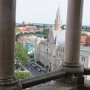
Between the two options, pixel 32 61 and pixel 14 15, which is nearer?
pixel 14 15

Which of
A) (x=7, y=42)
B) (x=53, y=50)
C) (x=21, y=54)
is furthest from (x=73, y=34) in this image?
(x=53, y=50)

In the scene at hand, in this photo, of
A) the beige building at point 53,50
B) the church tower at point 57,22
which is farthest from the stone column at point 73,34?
the church tower at point 57,22

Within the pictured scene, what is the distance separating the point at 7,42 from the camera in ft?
26.9

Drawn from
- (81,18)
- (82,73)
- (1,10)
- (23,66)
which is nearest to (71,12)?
(81,18)

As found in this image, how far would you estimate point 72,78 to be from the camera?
10375mm

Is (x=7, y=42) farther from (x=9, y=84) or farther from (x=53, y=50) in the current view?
(x=53, y=50)

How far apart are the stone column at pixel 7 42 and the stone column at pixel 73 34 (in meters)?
2.69

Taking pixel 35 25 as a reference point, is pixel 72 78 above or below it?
below

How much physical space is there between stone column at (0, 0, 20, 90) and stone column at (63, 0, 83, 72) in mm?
2687

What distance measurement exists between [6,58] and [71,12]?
3.15 meters

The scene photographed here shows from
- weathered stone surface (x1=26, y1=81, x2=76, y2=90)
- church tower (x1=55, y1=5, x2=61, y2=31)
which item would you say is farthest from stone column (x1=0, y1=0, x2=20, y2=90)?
church tower (x1=55, y1=5, x2=61, y2=31)

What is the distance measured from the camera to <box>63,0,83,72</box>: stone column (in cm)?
1027

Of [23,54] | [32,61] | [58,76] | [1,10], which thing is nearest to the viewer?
[1,10]

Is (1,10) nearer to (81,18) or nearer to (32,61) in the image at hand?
(81,18)
